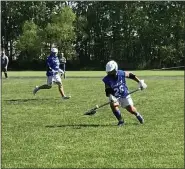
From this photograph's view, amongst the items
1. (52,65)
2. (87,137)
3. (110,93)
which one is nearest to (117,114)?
(110,93)

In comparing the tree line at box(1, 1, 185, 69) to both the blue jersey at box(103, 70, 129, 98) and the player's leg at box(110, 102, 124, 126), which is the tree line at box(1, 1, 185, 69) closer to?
the blue jersey at box(103, 70, 129, 98)

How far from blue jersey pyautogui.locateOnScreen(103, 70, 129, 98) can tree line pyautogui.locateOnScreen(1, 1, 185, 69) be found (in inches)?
2106

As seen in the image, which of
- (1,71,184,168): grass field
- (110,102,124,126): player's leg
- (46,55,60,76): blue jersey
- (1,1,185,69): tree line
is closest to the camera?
(1,71,184,168): grass field

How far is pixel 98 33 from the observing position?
230 feet

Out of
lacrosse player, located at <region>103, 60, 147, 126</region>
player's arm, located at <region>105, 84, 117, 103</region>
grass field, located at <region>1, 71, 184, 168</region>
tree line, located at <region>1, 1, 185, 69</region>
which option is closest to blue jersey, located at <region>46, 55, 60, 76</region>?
Result: grass field, located at <region>1, 71, 184, 168</region>

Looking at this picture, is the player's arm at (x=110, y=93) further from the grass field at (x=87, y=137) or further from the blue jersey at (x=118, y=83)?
the grass field at (x=87, y=137)

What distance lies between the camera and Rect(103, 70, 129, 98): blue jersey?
1083 centimetres

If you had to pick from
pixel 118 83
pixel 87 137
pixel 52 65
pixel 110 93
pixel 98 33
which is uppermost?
pixel 98 33

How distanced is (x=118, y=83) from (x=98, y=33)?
5955cm

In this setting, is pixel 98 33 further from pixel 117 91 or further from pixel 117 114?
pixel 117 114

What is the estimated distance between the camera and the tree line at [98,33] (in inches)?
2598

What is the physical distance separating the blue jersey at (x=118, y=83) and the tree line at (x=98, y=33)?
5349cm

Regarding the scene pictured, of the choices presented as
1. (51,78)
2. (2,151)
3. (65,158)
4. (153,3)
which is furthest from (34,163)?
(153,3)

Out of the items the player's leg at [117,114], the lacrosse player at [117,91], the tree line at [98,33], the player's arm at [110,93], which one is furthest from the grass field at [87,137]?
the tree line at [98,33]
